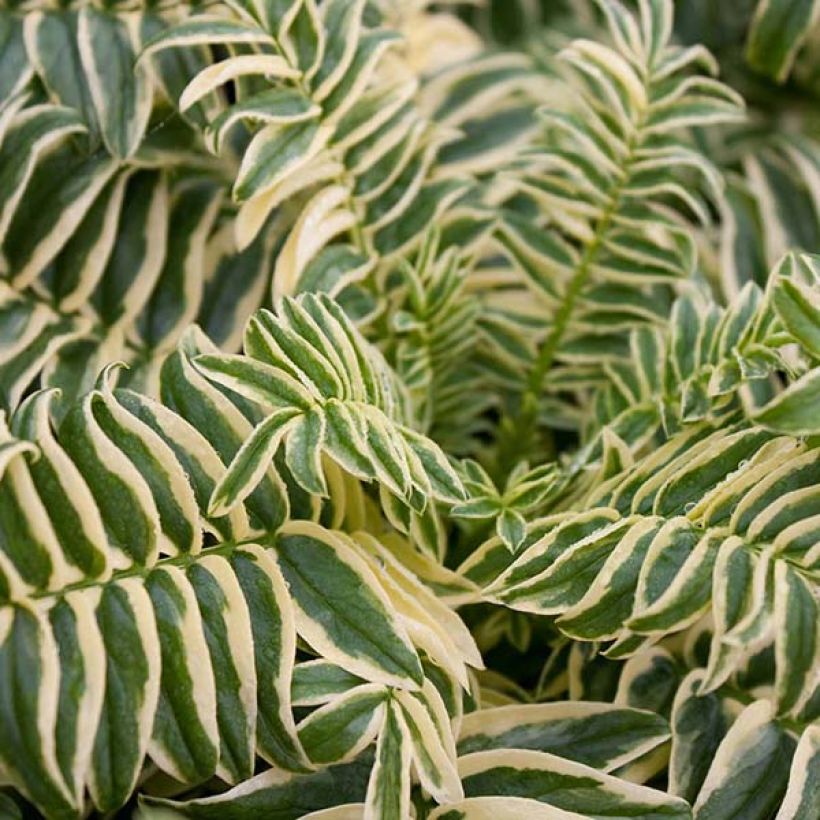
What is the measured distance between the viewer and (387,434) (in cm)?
83

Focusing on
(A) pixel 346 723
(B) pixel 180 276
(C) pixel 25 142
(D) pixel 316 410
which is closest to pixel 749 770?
(A) pixel 346 723

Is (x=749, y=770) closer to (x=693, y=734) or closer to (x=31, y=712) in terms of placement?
(x=693, y=734)

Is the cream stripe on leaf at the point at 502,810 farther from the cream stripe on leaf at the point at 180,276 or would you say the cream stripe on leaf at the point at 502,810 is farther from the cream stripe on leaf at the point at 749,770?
the cream stripe on leaf at the point at 180,276

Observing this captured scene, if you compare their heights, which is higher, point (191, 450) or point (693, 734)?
point (191, 450)

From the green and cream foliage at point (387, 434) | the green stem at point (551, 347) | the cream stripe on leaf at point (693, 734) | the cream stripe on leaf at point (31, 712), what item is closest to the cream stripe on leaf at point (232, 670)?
the green and cream foliage at point (387, 434)

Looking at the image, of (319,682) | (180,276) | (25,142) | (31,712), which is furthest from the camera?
(180,276)

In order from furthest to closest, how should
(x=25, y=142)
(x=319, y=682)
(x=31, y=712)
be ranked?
(x=25, y=142)
(x=319, y=682)
(x=31, y=712)

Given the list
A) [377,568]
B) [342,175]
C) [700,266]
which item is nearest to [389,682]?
[377,568]

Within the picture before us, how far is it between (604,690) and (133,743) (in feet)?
1.39

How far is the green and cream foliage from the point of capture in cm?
81

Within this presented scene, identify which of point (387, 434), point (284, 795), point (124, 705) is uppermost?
point (387, 434)

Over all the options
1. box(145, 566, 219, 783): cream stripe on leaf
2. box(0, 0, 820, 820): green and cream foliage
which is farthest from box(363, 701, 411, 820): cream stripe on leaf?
box(145, 566, 219, 783): cream stripe on leaf

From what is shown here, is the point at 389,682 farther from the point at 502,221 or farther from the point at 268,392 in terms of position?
the point at 502,221

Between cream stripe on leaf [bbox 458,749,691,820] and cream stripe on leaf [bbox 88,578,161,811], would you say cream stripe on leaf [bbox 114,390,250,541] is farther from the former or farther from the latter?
cream stripe on leaf [bbox 458,749,691,820]
